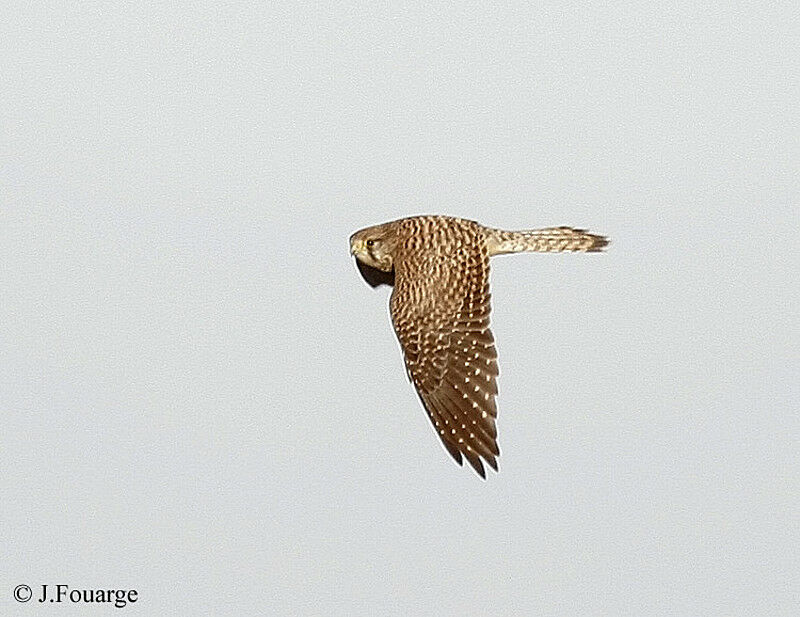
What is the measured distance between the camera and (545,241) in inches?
287

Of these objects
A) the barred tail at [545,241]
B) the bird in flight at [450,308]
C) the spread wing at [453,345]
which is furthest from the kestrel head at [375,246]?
the barred tail at [545,241]

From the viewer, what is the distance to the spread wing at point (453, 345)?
666cm

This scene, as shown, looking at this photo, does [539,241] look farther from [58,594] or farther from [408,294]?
[58,594]

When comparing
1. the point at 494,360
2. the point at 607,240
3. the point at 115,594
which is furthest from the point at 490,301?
the point at 115,594

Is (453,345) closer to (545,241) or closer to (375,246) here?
(375,246)

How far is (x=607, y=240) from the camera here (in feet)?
24.2

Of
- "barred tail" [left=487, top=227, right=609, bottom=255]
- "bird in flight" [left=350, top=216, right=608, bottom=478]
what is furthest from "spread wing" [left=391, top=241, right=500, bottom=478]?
"barred tail" [left=487, top=227, right=609, bottom=255]

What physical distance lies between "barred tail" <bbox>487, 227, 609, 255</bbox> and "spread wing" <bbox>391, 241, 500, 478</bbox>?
0.13 meters

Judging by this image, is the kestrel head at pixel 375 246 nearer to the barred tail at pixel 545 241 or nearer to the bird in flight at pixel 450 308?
the bird in flight at pixel 450 308

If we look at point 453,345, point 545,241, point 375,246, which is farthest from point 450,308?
point 545,241

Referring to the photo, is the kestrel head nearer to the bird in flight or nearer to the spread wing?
the bird in flight

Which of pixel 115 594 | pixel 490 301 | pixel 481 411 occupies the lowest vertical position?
pixel 115 594

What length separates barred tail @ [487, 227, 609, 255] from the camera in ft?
23.4

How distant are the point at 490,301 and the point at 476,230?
0.32 metres
